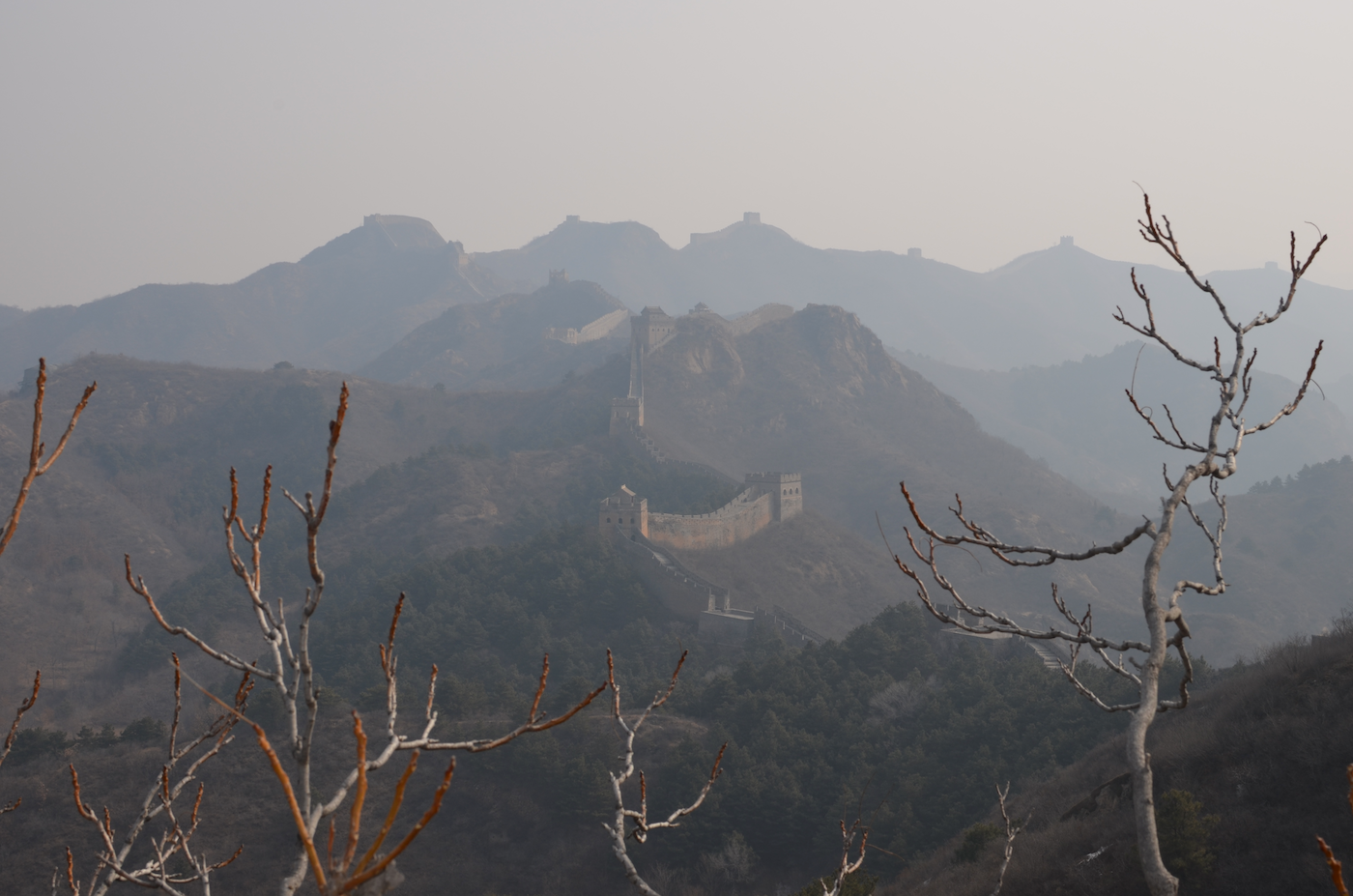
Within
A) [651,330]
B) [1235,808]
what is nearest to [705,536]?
[1235,808]

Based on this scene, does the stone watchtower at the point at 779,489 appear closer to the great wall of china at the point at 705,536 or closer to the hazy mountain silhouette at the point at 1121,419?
the great wall of china at the point at 705,536

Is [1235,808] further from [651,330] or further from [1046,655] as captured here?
[651,330]

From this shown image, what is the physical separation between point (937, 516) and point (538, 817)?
51.8 meters

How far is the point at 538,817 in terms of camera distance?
28.3 meters

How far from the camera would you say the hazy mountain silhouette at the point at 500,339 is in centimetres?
12991

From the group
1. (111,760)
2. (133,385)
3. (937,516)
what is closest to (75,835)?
(111,760)

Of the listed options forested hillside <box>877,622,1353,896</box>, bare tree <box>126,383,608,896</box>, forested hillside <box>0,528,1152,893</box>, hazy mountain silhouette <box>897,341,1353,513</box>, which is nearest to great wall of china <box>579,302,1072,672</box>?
forested hillside <box>0,528,1152,893</box>

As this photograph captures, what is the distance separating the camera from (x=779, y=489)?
5759 centimetres

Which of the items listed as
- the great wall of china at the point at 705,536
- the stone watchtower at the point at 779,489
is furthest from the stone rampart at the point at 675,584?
the stone watchtower at the point at 779,489

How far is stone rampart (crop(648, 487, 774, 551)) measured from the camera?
4966 centimetres

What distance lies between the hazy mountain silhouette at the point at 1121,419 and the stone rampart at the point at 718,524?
66.2 meters

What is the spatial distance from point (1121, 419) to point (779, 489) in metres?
118

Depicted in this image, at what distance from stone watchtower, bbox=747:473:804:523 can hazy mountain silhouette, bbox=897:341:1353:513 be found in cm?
6289

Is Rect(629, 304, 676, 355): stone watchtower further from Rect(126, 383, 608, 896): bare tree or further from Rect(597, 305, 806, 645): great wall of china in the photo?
Rect(126, 383, 608, 896): bare tree
